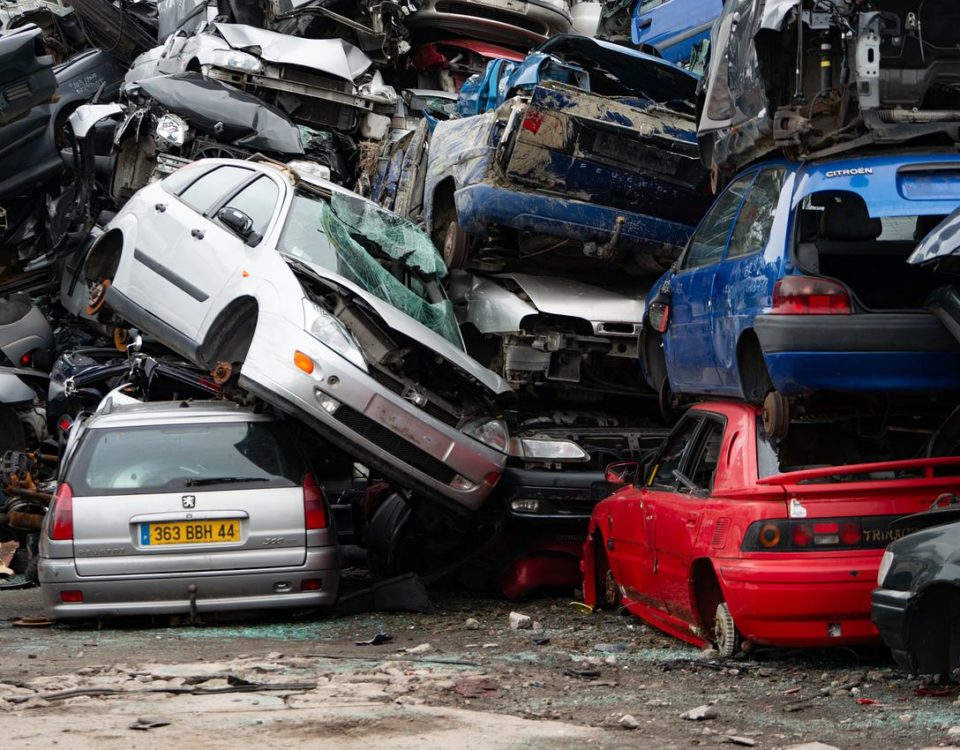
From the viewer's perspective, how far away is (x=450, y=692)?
5871 mm

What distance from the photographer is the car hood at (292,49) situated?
15258 mm

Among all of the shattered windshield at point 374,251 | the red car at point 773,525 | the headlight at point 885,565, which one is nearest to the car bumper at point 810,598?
the red car at point 773,525

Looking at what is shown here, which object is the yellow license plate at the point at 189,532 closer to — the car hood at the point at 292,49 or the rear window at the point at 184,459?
the rear window at the point at 184,459

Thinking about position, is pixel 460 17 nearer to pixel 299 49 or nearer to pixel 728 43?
pixel 299 49

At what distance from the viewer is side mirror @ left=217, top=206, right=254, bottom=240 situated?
32.5 feet

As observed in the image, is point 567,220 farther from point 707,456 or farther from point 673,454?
point 707,456

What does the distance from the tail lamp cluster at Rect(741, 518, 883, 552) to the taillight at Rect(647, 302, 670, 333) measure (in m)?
2.61

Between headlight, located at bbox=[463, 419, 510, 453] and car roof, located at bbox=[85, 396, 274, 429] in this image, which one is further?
headlight, located at bbox=[463, 419, 510, 453]

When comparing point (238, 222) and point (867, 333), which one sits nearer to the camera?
point (867, 333)

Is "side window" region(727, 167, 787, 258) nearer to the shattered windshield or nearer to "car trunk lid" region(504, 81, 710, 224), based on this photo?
"car trunk lid" region(504, 81, 710, 224)

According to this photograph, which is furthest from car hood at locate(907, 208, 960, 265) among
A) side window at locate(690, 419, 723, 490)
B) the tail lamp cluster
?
side window at locate(690, 419, 723, 490)

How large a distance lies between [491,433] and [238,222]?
2352mm

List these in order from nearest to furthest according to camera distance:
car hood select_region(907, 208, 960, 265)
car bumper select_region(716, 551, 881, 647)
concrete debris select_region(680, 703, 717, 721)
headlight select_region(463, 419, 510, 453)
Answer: concrete debris select_region(680, 703, 717, 721)
car hood select_region(907, 208, 960, 265)
car bumper select_region(716, 551, 881, 647)
headlight select_region(463, 419, 510, 453)

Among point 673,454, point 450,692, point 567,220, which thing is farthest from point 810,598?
point 567,220
